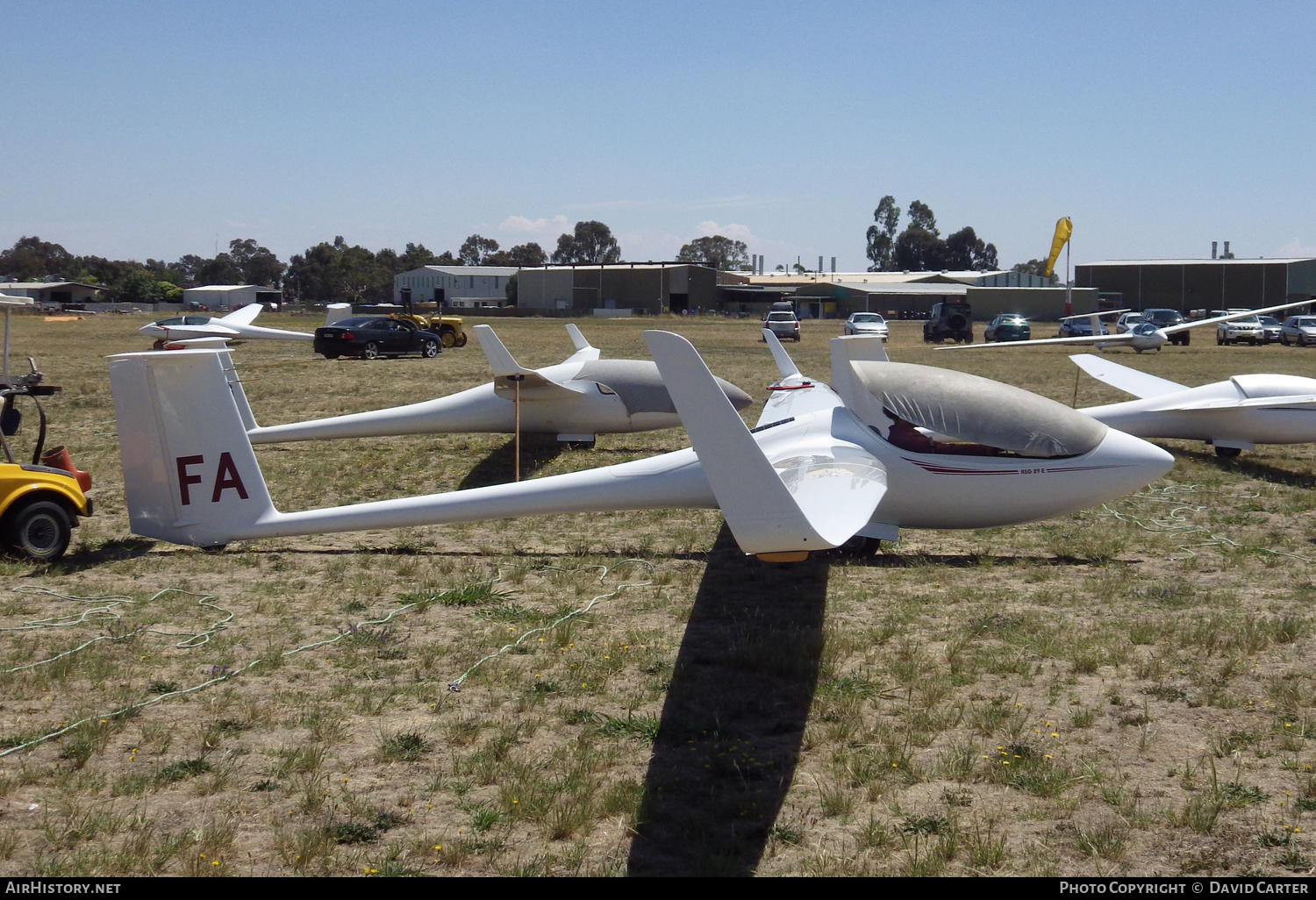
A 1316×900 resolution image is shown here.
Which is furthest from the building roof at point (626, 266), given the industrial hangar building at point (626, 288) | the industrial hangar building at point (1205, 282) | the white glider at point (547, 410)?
the white glider at point (547, 410)

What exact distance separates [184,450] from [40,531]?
1525 millimetres

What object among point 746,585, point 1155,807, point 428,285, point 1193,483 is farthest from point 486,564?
point 428,285

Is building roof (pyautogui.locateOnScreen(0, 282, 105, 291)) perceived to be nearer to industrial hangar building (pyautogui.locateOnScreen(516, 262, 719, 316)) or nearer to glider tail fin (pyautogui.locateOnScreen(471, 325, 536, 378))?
glider tail fin (pyautogui.locateOnScreen(471, 325, 536, 378))

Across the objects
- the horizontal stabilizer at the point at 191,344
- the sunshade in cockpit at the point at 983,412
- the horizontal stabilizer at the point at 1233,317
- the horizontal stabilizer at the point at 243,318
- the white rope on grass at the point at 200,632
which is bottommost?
the white rope on grass at the point at 200,632

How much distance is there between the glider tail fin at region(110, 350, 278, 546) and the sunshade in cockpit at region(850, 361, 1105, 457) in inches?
226

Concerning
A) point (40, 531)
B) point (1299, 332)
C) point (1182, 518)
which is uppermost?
point (1299, 332)

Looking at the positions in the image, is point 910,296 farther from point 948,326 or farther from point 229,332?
point 229,332

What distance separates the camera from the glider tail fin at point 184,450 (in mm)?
8523

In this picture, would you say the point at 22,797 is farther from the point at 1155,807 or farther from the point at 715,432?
the point at 1155,807

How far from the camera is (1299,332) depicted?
44.5 m

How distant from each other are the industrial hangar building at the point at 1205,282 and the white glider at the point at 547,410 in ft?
272

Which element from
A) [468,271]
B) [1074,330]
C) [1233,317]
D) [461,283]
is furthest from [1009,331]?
[468,271]

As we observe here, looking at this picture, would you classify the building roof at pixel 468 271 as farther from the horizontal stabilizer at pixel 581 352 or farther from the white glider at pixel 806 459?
the white glider at pixel 806 459
